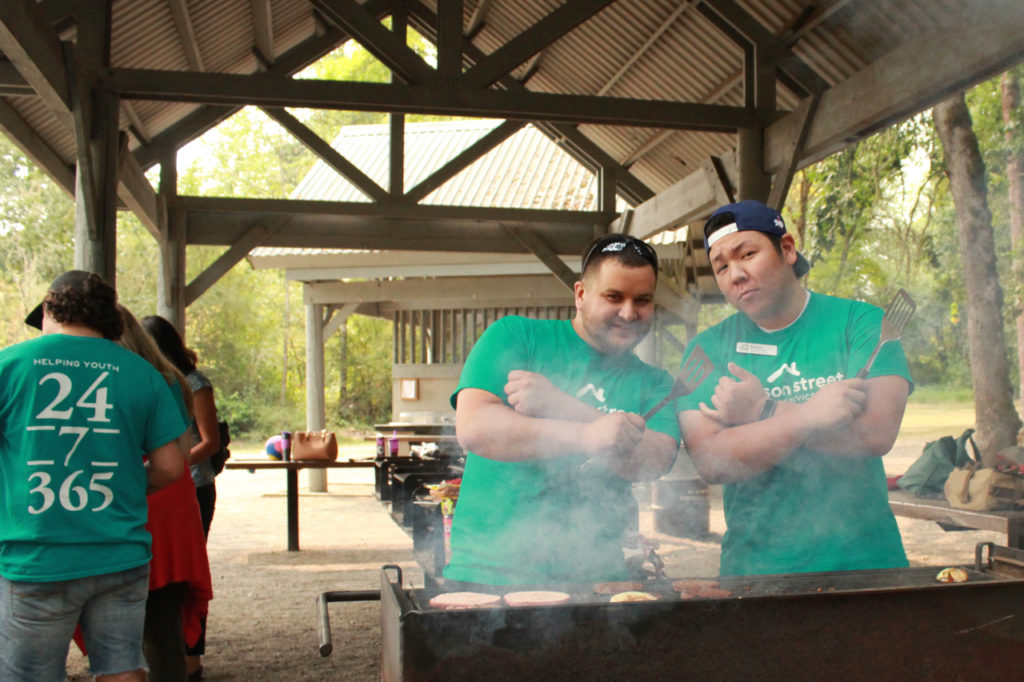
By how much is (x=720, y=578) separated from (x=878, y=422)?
0.48m

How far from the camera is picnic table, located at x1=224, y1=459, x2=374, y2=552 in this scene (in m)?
7.55

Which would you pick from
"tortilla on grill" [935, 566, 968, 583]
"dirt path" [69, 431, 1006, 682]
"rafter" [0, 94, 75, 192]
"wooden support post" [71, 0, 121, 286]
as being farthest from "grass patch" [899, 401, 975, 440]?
"tortilla on grill" [935, 566, 968, 583]

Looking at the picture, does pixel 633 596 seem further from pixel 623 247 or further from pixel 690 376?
pixel 623 247

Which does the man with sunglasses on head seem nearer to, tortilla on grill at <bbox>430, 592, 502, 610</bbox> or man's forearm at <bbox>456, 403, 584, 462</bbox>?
man's forearm at <bbox>456, 403, 584, 462</bbox>

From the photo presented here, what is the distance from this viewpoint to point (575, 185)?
Answer: 11141mm

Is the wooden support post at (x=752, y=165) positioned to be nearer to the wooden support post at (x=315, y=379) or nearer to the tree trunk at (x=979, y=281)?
the tree trunk at (x=979, y=281)

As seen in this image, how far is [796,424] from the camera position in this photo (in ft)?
5.83

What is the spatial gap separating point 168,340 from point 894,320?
3287 mm

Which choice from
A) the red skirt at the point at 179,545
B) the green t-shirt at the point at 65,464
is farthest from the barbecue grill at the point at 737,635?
the red skirt at the point at 179,545

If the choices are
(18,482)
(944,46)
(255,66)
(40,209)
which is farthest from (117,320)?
(40,209)

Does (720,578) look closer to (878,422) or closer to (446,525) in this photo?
(878,422)

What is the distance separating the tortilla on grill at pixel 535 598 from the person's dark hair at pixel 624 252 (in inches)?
27.4

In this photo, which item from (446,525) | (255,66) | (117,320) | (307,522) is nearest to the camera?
(117,320)

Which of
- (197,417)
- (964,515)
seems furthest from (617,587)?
(197,417)
